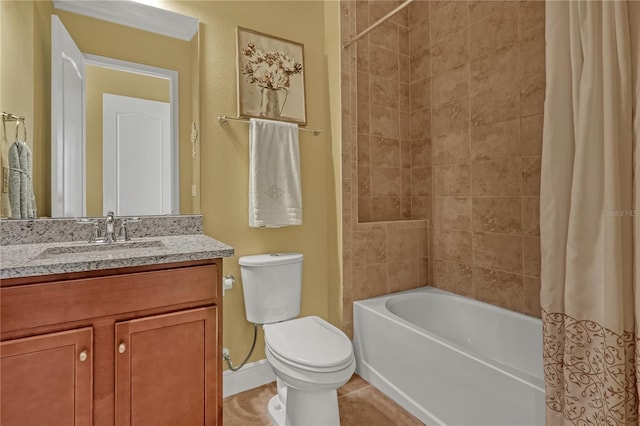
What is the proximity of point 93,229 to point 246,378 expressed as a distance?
114 cm

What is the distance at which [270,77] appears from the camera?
1960 mm

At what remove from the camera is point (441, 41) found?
2299 mm

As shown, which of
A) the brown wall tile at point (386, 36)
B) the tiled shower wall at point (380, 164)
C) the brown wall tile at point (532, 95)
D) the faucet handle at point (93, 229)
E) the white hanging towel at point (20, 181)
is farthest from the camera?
the brown wall tile at point (386, 36)

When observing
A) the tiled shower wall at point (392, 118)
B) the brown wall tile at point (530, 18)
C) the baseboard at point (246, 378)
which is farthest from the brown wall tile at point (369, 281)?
the brown wall tile at point (530, 18)

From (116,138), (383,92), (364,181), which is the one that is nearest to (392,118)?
(383,92)

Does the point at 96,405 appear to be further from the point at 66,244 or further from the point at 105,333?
the point at 66,244

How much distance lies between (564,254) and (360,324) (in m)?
1.24

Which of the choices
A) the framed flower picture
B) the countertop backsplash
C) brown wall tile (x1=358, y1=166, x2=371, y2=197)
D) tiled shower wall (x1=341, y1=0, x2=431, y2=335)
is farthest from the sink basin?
brown wall tile (x1=358, y1=166, x2=371, y2=197)

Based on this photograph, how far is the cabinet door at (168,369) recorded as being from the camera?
1078 millimetres

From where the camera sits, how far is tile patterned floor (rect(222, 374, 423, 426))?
1.64 m

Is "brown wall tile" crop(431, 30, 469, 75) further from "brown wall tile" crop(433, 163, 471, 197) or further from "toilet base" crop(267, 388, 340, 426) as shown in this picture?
"toilet base" crop(267, 388, 340, 426)

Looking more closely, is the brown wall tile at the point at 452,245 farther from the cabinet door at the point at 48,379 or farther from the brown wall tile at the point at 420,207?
the cabinet door at the point at 48,379

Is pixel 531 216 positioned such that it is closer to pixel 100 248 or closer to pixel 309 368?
pixel 309 368

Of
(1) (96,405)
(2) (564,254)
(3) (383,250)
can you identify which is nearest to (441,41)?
(3) (383,250)
